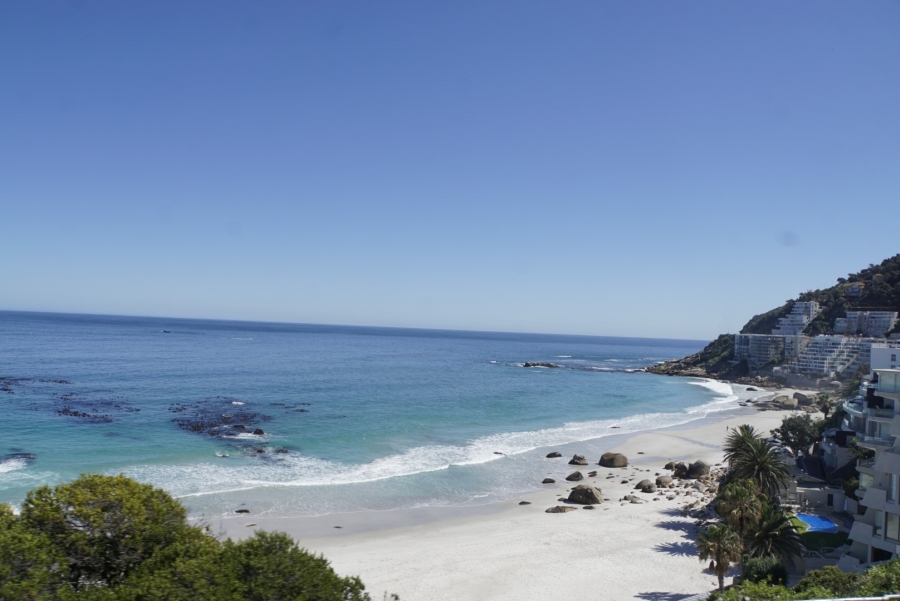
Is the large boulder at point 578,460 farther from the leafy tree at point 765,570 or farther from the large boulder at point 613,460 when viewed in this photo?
the leafy tree at point 765,570

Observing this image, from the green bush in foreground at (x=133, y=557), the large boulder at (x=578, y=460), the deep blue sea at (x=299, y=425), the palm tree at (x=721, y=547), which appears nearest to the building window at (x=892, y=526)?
the palm tree at (x=721, y=547)

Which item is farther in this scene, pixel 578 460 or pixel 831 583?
pixel 578 460

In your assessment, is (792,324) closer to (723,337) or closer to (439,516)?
(723,337)

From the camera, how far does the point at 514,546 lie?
27531mm

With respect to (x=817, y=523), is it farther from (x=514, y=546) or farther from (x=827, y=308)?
(x=827, y=308)

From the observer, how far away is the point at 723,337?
145 meters

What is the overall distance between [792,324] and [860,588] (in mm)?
133734

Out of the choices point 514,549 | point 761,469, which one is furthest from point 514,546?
point 761,469

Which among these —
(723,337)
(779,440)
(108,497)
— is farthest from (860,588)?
(723,337)

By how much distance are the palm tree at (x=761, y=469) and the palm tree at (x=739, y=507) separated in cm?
514

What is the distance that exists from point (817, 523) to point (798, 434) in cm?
1770

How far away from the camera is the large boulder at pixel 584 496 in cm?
3506

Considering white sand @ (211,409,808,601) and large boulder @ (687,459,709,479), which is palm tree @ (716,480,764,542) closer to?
white sand @ (211,409,808,601)

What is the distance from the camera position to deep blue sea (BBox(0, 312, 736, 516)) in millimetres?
35250
